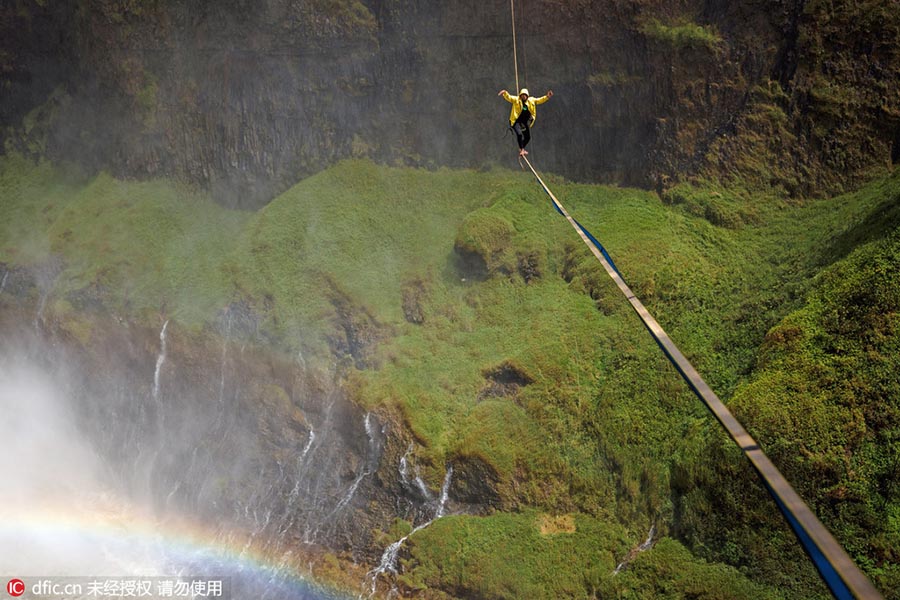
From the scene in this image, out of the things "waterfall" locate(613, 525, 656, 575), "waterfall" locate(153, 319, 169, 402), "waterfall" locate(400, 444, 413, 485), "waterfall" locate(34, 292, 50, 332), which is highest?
"waterfall" locate(34, 292, 50, 332)

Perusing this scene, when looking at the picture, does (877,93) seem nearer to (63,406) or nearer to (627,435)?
(627,435)

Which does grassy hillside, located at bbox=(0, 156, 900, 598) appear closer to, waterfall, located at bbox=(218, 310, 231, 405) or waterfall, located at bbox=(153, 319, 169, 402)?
waterfall, located at bbox=(218, 310, 231, 405)

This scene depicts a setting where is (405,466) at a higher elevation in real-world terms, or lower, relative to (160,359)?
lower

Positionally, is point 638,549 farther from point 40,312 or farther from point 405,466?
point 40,312

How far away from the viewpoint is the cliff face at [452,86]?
74.5 feet

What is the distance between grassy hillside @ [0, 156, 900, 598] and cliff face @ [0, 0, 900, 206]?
1343 mm

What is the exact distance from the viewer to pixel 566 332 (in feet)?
75.0

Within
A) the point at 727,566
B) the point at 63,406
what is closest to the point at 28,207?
the point at 63,406

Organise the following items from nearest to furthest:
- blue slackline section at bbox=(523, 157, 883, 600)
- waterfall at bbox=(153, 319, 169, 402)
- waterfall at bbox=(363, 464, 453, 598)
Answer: blue slackline section at bbox=(523, 157, 883, 600) < waterfall at bbox=(363, 464, 453, 598) < waterfall at bbox=(153, 319, 169, 402)

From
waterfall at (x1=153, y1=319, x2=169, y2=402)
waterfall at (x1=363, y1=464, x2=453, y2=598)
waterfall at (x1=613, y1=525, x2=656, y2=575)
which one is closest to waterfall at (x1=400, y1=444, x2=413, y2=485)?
waterfall at (x1=363, y1=464, x2=453, y2=598)

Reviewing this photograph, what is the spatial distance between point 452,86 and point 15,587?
73.2 feet

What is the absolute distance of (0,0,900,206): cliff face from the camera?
22703mm

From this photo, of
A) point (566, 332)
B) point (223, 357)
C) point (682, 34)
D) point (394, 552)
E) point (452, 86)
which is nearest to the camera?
point (394, 552)

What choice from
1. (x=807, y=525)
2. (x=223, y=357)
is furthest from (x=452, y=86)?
(x=807, y=525)
